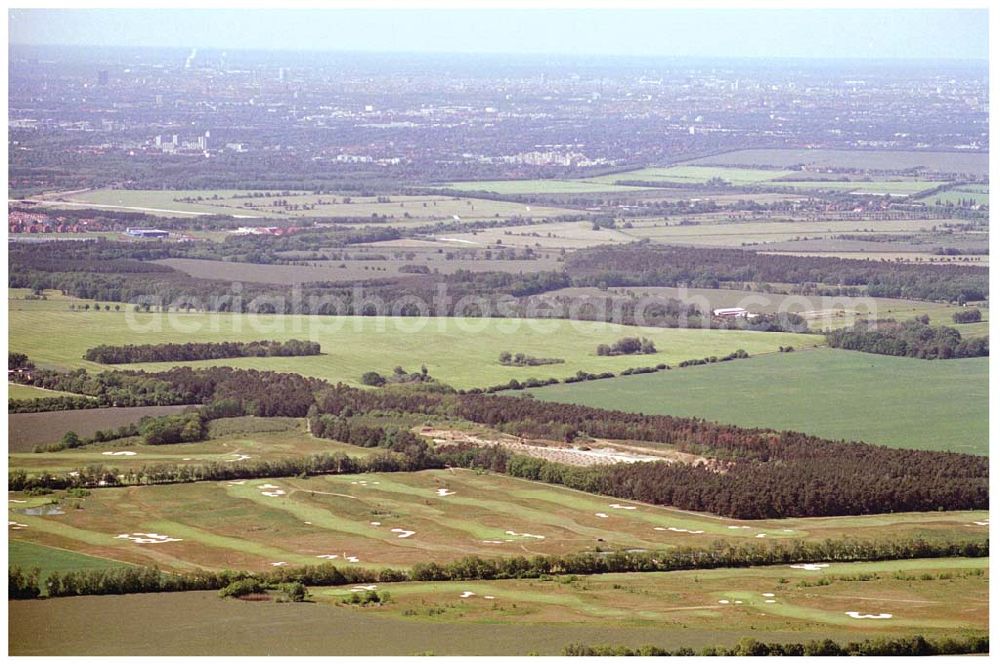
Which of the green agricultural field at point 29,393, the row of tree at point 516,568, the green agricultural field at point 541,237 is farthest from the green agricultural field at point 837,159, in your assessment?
the row of tree at point 516,568

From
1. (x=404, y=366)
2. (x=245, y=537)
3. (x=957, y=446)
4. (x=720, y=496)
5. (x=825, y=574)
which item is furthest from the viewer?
(x=404, y=366)

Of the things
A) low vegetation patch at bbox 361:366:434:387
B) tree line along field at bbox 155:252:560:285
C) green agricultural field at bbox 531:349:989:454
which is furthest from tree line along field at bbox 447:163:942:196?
low vegetation patch at bbox 361:366:434:387

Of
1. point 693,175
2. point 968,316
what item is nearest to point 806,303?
point 968,316

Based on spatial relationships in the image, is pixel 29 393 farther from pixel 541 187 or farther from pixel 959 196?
pixel 541 187

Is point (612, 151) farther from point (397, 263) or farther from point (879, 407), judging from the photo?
point (879, 407)

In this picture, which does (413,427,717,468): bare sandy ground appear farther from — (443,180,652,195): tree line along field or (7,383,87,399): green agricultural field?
(443,180,652,195): tree line along field

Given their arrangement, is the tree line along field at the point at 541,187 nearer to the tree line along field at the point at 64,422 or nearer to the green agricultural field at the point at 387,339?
the green agricultural field at the point at 387,339

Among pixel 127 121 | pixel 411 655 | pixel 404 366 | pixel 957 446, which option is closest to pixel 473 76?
pixel 127 121
